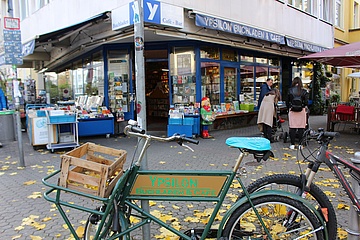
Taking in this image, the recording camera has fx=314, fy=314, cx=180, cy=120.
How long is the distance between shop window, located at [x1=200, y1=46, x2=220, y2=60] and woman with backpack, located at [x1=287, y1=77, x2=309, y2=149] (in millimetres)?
3277

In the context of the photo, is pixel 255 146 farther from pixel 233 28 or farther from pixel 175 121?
pixel 233 28

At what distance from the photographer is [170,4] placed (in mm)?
8117

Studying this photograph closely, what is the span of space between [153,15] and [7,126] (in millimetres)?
4653

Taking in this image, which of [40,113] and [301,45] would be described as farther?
[301,45]

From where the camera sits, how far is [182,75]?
9922mm

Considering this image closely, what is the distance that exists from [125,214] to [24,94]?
17476 millimetres

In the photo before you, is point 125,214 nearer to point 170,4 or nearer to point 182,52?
point 170,4

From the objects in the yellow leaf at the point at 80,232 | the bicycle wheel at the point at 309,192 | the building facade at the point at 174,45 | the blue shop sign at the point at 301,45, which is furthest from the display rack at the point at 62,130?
the blue shop sign at the point at 301,45

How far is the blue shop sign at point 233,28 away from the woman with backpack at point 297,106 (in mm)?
2763

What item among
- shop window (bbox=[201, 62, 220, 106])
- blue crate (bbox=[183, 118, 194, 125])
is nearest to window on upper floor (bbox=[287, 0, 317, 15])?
shop window (bbox=[201, 62, 220, 106])

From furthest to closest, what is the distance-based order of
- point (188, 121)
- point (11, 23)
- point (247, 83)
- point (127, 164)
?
1. point (247, 83)
2. point (188, 121)
3. point (127, 164)
4. point (11, 23)

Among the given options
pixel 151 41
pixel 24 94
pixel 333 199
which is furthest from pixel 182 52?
pixel 24 94

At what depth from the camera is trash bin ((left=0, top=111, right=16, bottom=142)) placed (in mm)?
7965

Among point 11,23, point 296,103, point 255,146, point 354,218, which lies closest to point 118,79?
point 11,23
